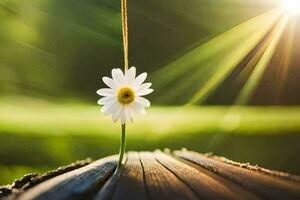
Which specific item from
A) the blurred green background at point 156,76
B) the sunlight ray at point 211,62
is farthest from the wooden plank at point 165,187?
the sunlight ray at point 211,62

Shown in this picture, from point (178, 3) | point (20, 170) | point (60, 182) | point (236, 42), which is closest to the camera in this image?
point (60, 182)

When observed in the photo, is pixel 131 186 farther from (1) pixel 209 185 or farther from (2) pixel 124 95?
(2) pixel 124 95

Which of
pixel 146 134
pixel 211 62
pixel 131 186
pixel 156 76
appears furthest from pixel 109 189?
pixel 156 76

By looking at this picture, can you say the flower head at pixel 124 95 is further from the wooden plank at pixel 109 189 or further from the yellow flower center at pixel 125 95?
the wooden plank at pixel 109 189

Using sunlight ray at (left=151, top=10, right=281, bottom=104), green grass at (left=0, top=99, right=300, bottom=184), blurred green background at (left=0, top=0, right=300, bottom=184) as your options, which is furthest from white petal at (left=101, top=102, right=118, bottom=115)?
sunlight ray at (left=151, top=10, right=281, bottom=104)

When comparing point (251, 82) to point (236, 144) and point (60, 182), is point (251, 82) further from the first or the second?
point (60, 182)

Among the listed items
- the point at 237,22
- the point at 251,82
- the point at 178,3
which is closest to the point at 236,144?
the point at 251,82
